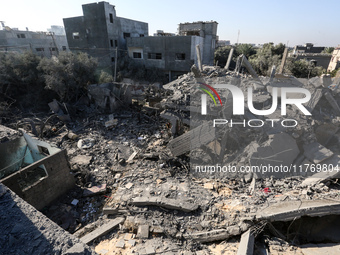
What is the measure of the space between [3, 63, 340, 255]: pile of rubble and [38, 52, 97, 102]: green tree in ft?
14.6

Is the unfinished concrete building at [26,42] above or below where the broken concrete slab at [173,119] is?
above

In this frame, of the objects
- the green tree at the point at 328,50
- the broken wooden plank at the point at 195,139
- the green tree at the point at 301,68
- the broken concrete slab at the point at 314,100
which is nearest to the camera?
the broken wooden plank at the point at 195,139

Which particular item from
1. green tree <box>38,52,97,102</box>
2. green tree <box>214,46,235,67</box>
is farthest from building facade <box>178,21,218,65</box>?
green tree <box>38,52,97,102</box>

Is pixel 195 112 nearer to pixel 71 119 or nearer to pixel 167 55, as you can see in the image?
pixel 71 119

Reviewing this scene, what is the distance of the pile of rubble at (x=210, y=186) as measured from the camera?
409 cm

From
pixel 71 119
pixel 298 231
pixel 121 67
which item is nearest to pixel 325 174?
pixel 298 231

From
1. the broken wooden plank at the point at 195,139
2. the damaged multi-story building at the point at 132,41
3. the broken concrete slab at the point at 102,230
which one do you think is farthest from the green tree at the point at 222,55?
the broken concrete slab at the point at 102,230

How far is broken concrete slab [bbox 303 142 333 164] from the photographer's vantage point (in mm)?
5438

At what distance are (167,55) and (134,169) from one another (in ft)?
45.5

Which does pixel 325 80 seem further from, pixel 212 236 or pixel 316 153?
pixel 212 236

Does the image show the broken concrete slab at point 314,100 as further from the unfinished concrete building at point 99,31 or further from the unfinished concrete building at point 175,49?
the unfinished concrete building at point 99,31

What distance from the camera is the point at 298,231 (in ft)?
14.2

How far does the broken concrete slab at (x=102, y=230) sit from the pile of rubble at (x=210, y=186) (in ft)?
0.08

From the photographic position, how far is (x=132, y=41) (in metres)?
19.2
